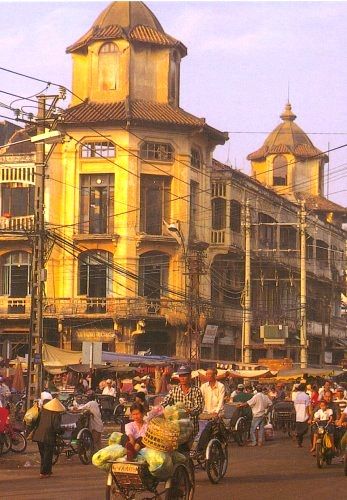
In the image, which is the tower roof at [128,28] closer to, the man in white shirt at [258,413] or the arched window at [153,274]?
the arched window at [153,274]

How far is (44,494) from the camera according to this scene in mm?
15570

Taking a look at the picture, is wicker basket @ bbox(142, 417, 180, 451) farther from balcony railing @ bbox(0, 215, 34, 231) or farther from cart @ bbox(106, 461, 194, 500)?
balcony railing @ bbox(0, 215, 34, 231)

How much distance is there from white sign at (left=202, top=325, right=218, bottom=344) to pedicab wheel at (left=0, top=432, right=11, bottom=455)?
3165 cm

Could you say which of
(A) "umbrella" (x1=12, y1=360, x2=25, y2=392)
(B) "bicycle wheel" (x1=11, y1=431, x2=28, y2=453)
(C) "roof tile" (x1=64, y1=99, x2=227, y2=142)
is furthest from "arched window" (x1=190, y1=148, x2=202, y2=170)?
(B) "bicycle wheel" (x1=11, y1=431, x2=28, y2=453)

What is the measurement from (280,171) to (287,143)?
1943 millimetres

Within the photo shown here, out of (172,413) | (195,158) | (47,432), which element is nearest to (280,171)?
(195,158)

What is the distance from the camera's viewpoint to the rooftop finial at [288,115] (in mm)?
78062

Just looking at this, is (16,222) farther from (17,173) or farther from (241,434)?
(241,434)

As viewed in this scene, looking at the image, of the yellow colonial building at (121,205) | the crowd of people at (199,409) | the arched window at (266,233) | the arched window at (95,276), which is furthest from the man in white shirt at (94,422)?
the arched window at (266,233)

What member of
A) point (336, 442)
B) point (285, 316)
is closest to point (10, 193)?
point (285, 316)

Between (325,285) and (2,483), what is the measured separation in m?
58.5

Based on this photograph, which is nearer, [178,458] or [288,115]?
[178,458]

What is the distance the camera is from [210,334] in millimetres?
55500

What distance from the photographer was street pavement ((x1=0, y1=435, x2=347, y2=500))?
51.2 feet
